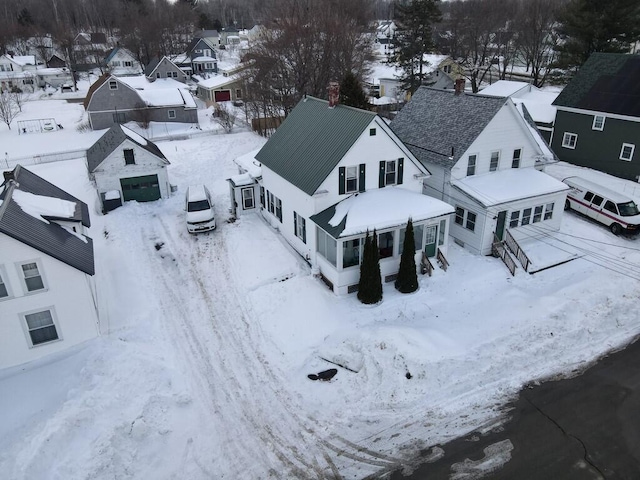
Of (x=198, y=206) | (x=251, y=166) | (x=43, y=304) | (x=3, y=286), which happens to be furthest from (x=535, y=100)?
(x=3, y=286)

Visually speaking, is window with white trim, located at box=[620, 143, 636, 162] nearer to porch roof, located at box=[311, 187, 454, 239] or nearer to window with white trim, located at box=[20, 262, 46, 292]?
porch roof, located at box=[311, 187, 454, 239]

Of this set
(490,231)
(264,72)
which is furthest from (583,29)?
(490,231)

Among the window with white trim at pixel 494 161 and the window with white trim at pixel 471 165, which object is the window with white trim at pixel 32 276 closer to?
the window with white trim at pixel 471 165

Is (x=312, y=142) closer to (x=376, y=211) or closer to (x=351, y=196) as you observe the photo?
(x=351, y=196)

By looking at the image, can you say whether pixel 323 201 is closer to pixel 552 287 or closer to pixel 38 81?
pixel 552 287

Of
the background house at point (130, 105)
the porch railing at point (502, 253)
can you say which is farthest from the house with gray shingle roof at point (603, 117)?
the background house at point (130, 105)

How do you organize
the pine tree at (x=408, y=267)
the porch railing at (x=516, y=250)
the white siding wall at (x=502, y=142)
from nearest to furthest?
the pine tree at (x=408, y=267)
the porch railing at (x=516, y=250)
the white siding wall at (x=502, y=142)
